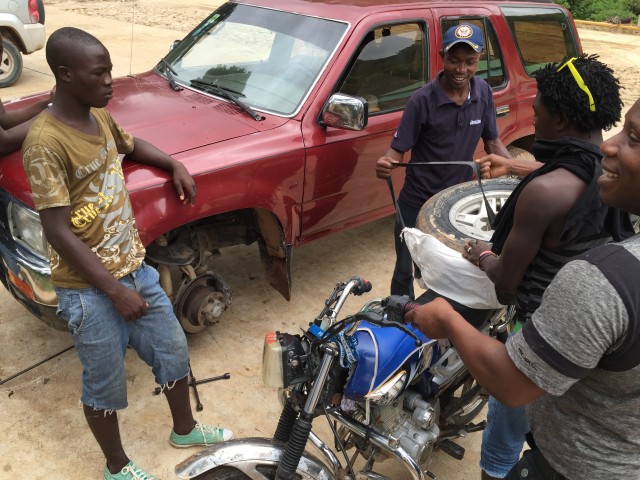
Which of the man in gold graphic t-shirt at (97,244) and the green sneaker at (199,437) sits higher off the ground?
the man in gold graphic t-shirt at (97,244)

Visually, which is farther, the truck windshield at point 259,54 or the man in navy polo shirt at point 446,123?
the truck windshield at point 259,54

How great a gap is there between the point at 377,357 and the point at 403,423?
0.47m

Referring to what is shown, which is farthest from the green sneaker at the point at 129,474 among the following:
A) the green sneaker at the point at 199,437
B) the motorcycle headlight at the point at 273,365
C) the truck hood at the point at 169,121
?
the truck hood at the point at 169,121

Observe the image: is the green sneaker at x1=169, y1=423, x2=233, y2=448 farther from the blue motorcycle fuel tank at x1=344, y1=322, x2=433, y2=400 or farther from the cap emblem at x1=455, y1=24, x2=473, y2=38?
the cap emblem at x1=455, y1=24, x2=473, y2=38

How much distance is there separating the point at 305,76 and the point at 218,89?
22.8 inches

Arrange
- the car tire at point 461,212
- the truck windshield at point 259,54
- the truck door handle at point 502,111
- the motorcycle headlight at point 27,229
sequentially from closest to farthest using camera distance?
the car tire at point 461,212 < the motorcycle headlight at point 27,229 < the truck windshield at point 259,54 < the truck door handle at point 502,111

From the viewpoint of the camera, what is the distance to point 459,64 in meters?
3.31

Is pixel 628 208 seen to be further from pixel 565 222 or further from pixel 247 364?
pixel 247 364

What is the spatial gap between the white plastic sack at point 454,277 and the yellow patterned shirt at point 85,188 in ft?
4.14

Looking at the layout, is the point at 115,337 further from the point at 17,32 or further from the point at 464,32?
the point at 17,32

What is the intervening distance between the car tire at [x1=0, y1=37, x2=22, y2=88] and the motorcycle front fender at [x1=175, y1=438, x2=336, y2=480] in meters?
8.19

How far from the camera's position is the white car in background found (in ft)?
28.0

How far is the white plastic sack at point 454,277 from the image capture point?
249cm

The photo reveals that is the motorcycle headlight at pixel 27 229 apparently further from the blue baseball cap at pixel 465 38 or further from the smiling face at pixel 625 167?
the smiling face at pixel 625 167
